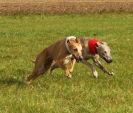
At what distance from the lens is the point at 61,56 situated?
11.1 m

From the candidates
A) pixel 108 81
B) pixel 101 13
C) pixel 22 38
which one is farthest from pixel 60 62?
pixel 101 13

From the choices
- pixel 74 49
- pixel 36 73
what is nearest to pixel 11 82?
pixel 36 73

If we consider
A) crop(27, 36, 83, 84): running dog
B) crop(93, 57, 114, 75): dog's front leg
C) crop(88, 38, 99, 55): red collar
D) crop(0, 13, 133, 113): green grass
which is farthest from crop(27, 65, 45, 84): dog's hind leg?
crop(93, 57, 114, 75): dog's front leg

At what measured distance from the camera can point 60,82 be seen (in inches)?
455

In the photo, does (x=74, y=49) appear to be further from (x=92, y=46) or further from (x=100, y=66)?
(x=100, y=66)

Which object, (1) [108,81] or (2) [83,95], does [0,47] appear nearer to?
(1) [108,81]

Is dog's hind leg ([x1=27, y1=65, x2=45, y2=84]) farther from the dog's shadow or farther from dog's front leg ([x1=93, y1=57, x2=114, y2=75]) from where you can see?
dog's front leg ([x1=93, y1=57, x2=114, y2=75])

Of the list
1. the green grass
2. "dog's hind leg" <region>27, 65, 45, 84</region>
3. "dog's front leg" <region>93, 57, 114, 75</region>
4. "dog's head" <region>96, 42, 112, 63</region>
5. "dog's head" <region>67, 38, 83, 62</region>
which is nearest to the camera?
the green grass

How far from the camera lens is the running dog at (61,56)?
11.0 m

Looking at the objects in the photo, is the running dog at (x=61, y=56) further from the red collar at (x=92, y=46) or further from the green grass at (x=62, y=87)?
the red collar at (x=92, y=46)

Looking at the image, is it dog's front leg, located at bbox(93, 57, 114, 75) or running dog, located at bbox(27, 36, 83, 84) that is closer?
running dog, located at bbox(27, 36, 83, 84)

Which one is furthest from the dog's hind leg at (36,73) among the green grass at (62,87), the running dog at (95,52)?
the running dog at (95,52)

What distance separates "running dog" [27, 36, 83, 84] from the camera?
36.2 feet

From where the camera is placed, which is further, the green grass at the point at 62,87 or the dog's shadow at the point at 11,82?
the dog's shadow at the point at 11,82
